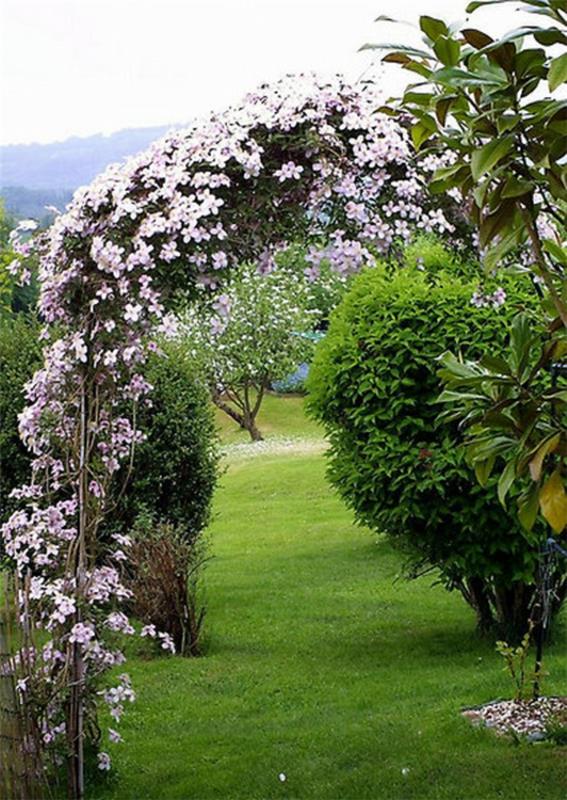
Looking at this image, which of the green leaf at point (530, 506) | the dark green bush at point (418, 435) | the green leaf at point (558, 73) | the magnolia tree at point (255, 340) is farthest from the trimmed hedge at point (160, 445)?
the magnolia tree at point (255, 340)

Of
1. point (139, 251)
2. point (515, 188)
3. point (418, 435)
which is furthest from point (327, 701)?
point (515, 188)

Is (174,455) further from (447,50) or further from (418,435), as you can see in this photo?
(447,50)

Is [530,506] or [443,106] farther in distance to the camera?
[530,506]

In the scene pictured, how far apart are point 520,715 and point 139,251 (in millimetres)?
2647

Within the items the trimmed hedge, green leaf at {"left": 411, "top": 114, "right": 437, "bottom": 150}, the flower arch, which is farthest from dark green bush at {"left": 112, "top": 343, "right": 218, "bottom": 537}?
green leaf at {"left": 411, "top": 114, "right": 437, "bottom": 150}

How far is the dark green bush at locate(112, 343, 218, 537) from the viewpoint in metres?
7.97

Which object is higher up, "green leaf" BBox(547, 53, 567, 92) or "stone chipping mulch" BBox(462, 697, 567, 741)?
"green leaf" BBox(547, 53, 567, 92)

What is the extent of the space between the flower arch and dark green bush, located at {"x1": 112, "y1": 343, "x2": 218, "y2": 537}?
370cm

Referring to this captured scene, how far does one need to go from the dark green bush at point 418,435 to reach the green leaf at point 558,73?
11.6 ft

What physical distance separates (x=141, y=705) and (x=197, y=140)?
310 cm

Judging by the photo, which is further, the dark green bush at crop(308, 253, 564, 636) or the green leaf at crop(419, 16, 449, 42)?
the dark green bush at crop(308, 253, 564, 636)

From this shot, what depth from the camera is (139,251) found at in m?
3.64

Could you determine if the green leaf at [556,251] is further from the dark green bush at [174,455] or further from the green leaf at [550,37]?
the dark green bush at [174,455]

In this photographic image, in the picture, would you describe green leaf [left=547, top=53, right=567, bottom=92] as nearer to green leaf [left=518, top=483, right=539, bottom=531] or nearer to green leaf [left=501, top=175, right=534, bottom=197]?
green leaf [left=501, top=175, right=534, bottom=197]
